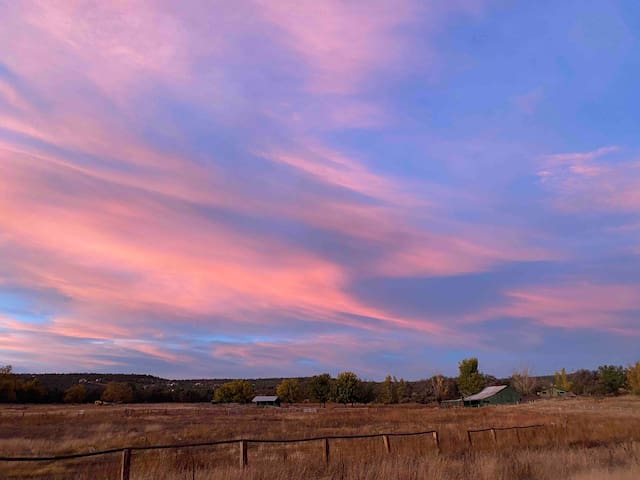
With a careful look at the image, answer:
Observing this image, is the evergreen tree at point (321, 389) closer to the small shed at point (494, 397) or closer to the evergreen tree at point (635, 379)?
the small shed at point (494, 397)

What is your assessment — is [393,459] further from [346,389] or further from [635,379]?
[346,389]

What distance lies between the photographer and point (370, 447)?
653 inches

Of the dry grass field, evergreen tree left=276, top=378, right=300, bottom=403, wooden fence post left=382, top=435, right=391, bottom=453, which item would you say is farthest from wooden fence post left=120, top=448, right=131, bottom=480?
evergreen tree left=276, top=378, right=300, bottom=403

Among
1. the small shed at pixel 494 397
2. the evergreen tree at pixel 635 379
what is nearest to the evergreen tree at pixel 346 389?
the small shed at pixel 494 397

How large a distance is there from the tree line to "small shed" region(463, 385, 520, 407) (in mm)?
8102

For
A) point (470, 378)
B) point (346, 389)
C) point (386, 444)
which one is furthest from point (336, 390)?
point (386, 444)

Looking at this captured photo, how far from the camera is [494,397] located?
10288 centimetres

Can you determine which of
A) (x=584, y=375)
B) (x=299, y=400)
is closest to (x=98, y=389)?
(x=299, y=400)

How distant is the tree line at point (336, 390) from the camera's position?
112750 millimetres

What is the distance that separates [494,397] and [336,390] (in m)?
37.0

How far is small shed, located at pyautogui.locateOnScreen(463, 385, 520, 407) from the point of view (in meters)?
102

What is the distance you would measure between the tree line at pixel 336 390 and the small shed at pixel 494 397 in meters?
8.10

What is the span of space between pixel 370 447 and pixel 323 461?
381 cm

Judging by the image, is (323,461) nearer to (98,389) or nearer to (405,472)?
(405,472)
